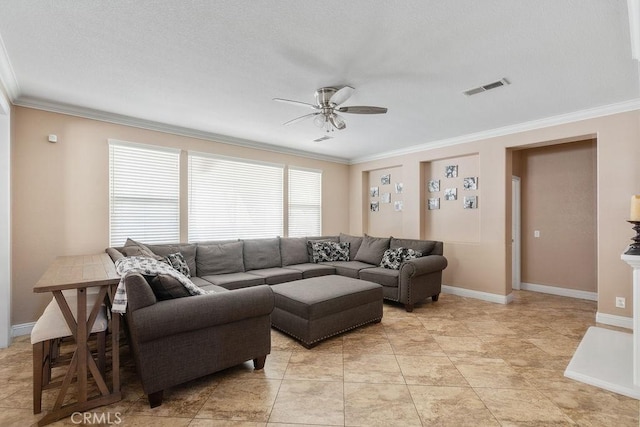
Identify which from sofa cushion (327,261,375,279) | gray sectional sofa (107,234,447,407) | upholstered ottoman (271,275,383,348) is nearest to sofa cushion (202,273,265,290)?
gray sectional sofa (107,234,447,407)

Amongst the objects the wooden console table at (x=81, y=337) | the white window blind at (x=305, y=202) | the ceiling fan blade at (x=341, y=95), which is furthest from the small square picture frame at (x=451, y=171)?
the wooden console table at (x=81, y=337)

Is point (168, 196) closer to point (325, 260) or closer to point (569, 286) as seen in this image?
point (325, 260)

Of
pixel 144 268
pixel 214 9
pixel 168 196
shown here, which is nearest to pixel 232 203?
pixel 168 196

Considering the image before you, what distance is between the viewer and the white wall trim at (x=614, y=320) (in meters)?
3.51

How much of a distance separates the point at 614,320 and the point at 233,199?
5417 mm

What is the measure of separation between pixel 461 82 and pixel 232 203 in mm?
3746

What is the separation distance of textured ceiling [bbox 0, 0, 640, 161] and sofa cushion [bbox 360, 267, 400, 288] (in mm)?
2204

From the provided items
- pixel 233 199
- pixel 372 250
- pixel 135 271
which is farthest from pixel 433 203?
pixel 135 271

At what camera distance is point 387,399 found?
7.15ft

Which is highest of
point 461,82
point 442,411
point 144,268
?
point 461,82

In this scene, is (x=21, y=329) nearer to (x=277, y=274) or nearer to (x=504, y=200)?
(x=277, y=274)

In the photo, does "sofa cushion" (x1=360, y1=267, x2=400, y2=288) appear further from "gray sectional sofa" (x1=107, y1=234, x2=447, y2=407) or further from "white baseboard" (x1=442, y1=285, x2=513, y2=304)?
"white baseboard" (x1=442, y1=285, x2=513, y2=304)

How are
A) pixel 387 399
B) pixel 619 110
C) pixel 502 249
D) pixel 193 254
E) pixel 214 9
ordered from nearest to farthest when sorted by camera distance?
1. pixel 214 9
2. pixel 387 399
3. pixel 619 110
4. pixel 193 254
5. pixel 502 249

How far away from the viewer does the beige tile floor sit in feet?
6.48
